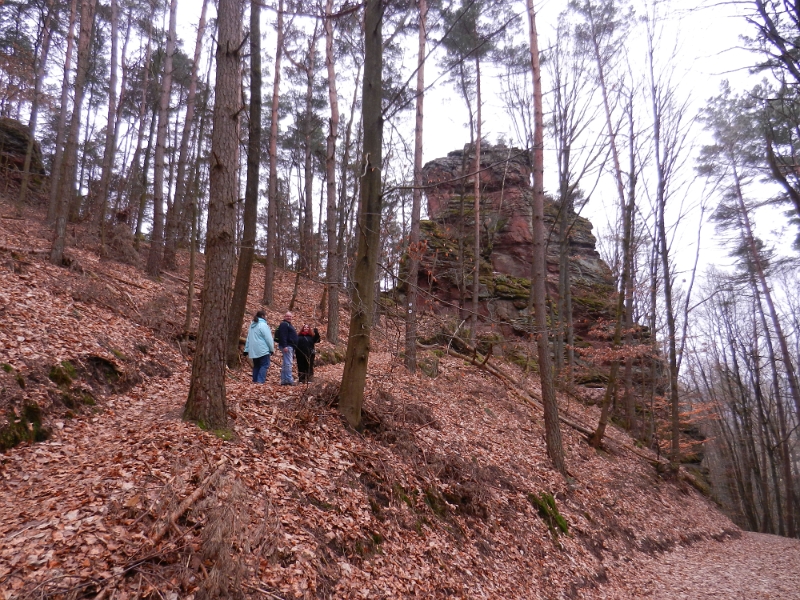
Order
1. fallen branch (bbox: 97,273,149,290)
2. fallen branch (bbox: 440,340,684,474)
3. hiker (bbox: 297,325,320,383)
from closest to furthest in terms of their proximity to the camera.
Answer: hiker (bbox: 297,325,320,383), fallen branch (bbox: 97,273,149,290), fallen branch (bbox: 440,340,684,474)

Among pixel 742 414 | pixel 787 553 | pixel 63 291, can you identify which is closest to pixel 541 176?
pixel 63 291

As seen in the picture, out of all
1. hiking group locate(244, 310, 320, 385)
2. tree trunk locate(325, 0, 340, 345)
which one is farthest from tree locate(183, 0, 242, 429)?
tree trunk locate(325, 0, 340, 345)

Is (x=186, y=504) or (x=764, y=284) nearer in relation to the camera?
(x=186, y=504)

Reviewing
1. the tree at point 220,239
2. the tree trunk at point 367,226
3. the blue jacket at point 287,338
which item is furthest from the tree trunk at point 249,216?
the tree trunk at point 367,226

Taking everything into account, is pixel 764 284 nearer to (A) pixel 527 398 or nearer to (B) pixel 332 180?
(A) pixel 527 398

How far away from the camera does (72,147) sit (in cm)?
1168

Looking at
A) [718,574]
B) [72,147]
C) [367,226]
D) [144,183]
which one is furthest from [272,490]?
[144,183]

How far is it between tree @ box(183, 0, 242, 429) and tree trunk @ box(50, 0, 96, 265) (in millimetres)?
6783

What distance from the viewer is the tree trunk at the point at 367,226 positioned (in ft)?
22.5

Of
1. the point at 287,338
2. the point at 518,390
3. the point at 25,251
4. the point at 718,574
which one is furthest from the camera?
the point at 518,390

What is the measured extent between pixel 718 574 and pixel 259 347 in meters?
9.84

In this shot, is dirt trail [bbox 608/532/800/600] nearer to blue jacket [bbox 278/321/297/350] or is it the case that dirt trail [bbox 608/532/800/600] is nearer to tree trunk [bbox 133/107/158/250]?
→ blue jacket [bbox 278/321/297/350]

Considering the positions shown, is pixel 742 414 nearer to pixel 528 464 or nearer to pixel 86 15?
pixel 528 464

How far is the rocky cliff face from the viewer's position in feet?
76.5
